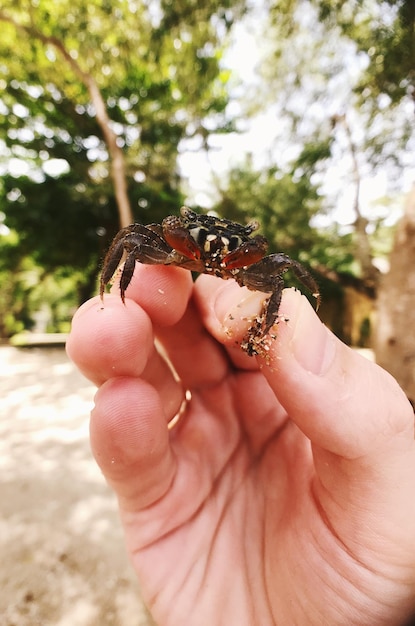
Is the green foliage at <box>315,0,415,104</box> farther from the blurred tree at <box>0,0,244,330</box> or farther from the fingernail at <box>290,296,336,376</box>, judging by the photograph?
the fingernail at <box>290,296,336,376</box>

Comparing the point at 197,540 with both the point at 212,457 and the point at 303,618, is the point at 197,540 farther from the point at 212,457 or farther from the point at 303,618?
the point at 303,618

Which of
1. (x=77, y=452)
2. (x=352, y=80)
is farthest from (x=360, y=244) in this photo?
(x=77, y=452)

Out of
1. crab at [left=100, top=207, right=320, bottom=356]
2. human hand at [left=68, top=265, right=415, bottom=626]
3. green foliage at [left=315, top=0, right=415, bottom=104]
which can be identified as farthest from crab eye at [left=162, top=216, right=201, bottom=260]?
green foliage at [left=315, top=0, right=415, bottom=104]

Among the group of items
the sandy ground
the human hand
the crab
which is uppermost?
the crab

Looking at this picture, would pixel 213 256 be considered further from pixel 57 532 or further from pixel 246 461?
pixel 57 532

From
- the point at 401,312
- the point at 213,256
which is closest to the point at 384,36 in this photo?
the point at 401,312

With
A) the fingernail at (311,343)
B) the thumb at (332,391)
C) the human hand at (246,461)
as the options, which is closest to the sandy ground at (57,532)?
the human hand at (246,461)
